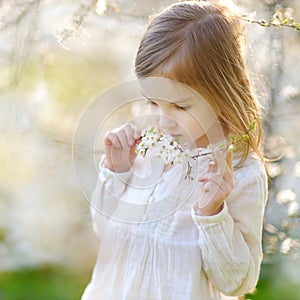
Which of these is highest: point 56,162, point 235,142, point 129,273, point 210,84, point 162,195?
point 210,84

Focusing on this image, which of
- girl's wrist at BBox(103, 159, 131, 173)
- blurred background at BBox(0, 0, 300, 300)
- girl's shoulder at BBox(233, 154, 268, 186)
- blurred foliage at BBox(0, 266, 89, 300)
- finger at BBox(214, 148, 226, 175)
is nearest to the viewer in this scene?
finger at BBox(214, 148, 226, 175)

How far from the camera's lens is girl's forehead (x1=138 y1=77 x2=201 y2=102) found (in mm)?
1426

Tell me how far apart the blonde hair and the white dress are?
0.09 m

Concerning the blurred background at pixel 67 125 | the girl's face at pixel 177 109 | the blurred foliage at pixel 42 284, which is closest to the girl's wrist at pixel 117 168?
the girl's face at pixel 177 109

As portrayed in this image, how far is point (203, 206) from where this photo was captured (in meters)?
1.44

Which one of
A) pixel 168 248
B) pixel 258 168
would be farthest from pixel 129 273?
pixel 258 168

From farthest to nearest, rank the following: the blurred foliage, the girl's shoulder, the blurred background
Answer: the blurred foliage
the blurred background
the girl's shoulder

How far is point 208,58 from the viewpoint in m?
1.49

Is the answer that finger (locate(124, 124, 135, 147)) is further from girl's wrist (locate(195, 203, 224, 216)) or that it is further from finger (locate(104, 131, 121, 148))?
girl's wrist (locate(195, 203, 224, 216))

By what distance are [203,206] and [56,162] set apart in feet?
6.26

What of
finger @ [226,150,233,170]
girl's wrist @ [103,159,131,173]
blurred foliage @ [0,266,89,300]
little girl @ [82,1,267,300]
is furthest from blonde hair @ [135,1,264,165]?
blurred foliage @ [0,266,89,300]

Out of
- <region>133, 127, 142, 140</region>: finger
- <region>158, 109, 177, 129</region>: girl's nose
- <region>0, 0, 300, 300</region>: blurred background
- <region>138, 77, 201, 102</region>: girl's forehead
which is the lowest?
<region>0, 0, 300, 300</region>: blurred background

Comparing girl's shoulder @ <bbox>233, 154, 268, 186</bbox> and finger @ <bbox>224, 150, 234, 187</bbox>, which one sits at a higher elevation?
finger @ <bbox>224, 150, 234, 187</bbox>

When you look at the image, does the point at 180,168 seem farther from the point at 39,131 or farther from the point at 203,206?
the point at 39,131
